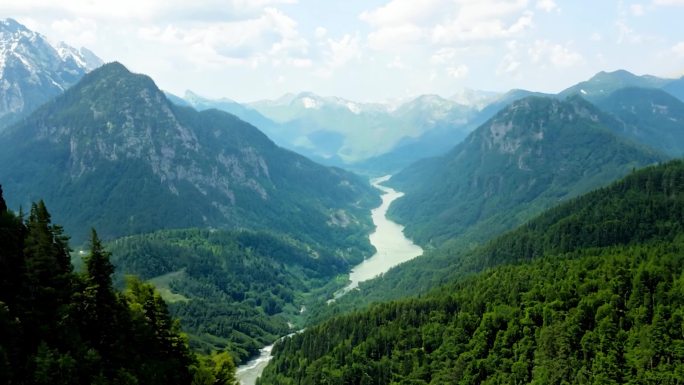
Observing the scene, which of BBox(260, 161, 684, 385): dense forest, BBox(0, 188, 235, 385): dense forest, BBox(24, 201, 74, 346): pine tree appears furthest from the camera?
BBox(260, 161, 684, 385): dense forest

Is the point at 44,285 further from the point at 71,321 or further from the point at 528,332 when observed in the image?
the point at 528,332

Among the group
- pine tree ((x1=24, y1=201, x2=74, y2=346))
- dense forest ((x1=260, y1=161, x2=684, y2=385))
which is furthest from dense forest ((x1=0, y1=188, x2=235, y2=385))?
dense forest ((x1=260, y1=161, x2=684, y2=385))

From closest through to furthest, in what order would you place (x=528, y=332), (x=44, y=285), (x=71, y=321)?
(x=44, y=285), (x=71, y=321), (x=528, y=332)

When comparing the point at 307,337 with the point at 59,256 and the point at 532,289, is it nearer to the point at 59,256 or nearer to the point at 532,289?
the point at 532,289

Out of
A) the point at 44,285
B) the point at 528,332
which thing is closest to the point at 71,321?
the point at 44,285

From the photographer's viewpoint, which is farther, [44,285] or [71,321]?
[71,321]

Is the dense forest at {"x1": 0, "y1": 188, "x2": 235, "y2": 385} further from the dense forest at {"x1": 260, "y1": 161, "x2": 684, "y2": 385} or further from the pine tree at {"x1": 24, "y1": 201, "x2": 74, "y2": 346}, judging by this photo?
the dense forest at {"x1": 260, "y1": 161, "x2": 684, "y2": 385}
